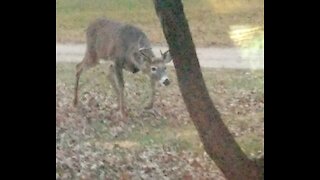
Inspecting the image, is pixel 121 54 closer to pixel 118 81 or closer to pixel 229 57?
pixel 118 81

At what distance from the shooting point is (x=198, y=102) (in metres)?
3.17

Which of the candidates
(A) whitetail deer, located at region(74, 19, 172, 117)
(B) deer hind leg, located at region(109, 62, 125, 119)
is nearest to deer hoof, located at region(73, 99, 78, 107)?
(A) whitetail deer, located at region(74, 19, 172, 117)

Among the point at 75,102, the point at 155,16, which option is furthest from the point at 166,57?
the point at 75,102

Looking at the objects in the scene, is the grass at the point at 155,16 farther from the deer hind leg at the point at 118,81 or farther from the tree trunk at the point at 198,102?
the deer hind leg at the point at 118,81

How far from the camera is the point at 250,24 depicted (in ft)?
10.2

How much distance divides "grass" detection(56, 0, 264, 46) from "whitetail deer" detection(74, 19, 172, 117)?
1.6 inches

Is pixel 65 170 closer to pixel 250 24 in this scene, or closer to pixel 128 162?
pixel 128 162

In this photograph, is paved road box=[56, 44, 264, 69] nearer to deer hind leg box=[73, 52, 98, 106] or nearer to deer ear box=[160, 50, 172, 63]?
deer ear box=[160, 50, 172, 63]

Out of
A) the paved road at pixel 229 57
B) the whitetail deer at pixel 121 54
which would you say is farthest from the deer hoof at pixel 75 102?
the paved road at pixel 229 57

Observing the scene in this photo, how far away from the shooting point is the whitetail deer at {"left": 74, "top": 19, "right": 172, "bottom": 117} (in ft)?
10.6

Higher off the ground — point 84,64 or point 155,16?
point 155,16

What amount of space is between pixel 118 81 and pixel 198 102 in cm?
40
